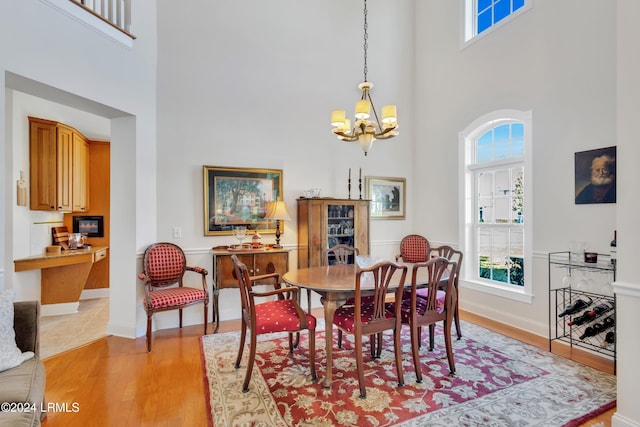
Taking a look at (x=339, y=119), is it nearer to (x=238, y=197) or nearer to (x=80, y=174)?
(x=238, y=197)

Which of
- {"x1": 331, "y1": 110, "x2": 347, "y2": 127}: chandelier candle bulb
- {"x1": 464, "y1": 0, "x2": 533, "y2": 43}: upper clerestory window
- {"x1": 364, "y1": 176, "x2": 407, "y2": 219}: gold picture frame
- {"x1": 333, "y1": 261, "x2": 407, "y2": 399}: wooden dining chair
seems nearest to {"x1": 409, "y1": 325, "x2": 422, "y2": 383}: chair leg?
{"x1": 333, "y1": 261, "x2": 407, "y2": 399}: wooden dining chair

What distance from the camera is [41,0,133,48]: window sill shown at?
2.68m

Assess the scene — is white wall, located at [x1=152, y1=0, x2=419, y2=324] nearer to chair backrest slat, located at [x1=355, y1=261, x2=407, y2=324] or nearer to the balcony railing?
the balcony railing

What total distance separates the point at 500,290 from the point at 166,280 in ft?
13.2

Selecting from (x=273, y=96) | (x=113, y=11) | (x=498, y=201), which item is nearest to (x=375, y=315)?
(x=498, y=201)

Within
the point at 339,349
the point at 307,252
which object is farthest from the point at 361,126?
the point at 339,349

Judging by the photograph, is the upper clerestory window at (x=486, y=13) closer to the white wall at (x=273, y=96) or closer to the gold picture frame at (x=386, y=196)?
the white wall at (x=273, y=96)

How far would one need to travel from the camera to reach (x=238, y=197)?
4.09m

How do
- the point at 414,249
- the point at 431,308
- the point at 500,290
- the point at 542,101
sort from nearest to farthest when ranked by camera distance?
the point at 431,308, the point at 542,101, the point at 500,290, the point at 414,249

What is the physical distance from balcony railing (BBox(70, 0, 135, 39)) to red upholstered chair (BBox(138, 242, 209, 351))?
2.32 meters

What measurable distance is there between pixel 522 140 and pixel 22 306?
4.89m

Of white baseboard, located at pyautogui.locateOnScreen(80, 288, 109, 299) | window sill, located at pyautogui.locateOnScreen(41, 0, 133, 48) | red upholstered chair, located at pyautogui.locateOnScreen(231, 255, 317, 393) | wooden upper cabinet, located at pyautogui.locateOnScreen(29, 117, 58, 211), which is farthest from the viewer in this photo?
white baseboard, located at pyautogui.locateOnScreen(80, 288, 109, 299)

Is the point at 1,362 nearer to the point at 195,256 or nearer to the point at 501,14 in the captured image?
the point at 195,256

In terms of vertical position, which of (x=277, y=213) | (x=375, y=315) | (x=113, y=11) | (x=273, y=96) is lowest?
(x=375, y=315)
